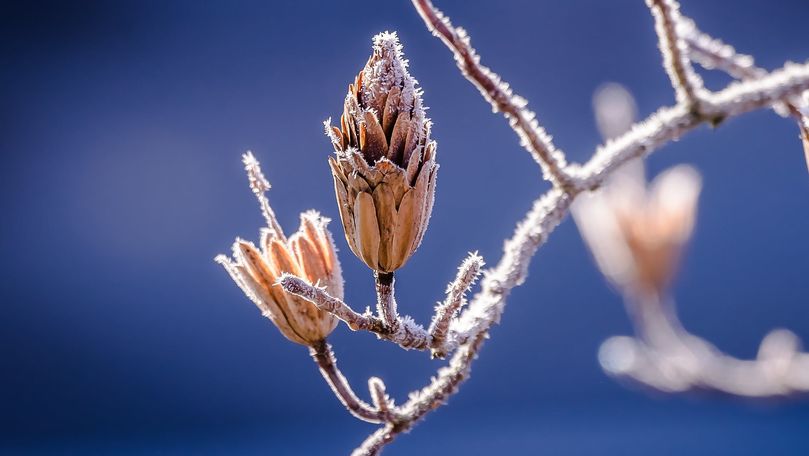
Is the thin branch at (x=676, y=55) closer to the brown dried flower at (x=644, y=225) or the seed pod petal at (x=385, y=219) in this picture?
the seed pod petal at (x=385, y=219)

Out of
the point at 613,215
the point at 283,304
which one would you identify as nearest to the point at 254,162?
the point at 283,304

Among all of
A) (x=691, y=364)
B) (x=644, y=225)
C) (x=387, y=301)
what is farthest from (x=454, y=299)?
(x=691, y=364)

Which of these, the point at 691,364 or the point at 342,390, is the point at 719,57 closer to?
A: the point at 342,390

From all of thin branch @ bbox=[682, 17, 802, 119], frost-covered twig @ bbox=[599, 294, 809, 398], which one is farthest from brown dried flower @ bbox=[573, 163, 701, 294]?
thin branch @ bbox=[682, 17, 802, 119]

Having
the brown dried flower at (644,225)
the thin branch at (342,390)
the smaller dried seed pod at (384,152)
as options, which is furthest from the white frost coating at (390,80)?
the brown dried flower at (644,225)

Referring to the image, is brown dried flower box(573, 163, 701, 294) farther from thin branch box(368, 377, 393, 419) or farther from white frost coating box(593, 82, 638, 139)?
thin branch box(368, 377, 393, 419)

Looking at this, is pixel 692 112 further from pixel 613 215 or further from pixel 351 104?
pixel 613 215
